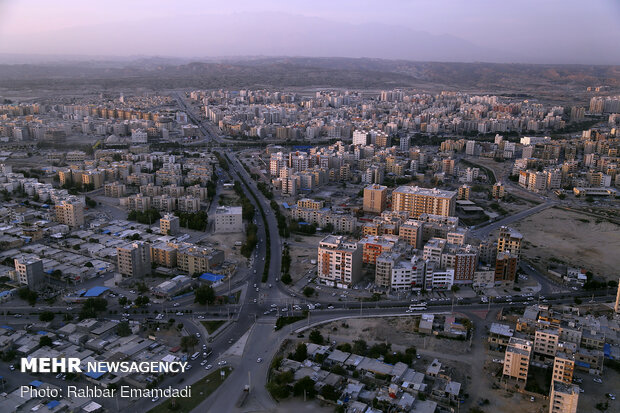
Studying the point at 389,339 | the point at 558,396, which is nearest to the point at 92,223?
the point at 389,339

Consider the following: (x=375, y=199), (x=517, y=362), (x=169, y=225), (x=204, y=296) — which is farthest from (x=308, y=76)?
(x=517, y=362)

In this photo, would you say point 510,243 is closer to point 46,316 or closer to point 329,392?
point 329,392

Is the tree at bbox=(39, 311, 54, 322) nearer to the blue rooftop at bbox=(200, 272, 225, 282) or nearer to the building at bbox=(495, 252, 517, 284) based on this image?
the blue rooftop at bbox=(200, 272, 225, 282)

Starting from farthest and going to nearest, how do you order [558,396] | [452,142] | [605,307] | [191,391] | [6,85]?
[6,85]
[452,142]
[605,307]
[191,391]
[558,396]

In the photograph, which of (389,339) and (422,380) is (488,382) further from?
(389,339)

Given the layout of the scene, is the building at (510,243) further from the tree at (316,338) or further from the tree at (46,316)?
the tree at (46,316)

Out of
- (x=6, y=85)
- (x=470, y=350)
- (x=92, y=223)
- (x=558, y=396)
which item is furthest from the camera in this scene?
(x=6, y=85)

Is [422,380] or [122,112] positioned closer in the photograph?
→ [422,380]
